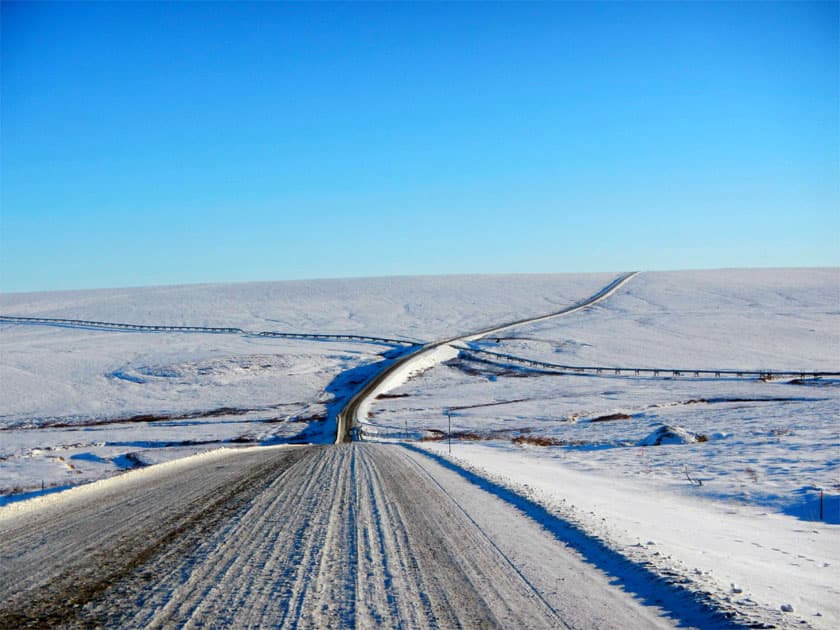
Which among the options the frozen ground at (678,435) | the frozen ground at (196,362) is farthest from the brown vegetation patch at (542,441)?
the frozen ground at (196,362)

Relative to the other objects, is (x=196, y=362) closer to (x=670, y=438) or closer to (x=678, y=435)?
(x=670, y=438)

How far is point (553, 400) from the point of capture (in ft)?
153

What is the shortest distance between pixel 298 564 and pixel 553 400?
3954 cm

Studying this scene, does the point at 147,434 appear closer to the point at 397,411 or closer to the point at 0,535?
the point at 397,411

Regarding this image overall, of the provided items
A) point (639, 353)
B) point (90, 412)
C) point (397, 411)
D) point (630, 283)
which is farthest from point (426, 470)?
point (630, 283)

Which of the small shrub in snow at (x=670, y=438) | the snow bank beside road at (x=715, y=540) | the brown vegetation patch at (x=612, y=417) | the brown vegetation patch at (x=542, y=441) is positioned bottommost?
the brown vegetation patch at (x=542, y=441)

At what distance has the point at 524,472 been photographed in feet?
66.3

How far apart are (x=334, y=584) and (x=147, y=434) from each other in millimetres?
35913

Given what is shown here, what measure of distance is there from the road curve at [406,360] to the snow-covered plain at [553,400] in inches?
57.2

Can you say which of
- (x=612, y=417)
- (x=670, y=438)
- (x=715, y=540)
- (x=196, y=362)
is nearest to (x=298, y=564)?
(x=715, y=540)

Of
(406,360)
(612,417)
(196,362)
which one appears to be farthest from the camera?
(196,362)

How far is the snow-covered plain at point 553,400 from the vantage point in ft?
39.9

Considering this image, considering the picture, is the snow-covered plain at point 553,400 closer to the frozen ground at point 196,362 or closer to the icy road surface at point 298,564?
the frozen ground at point 196,362

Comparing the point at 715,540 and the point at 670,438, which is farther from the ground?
the point at 715,540
